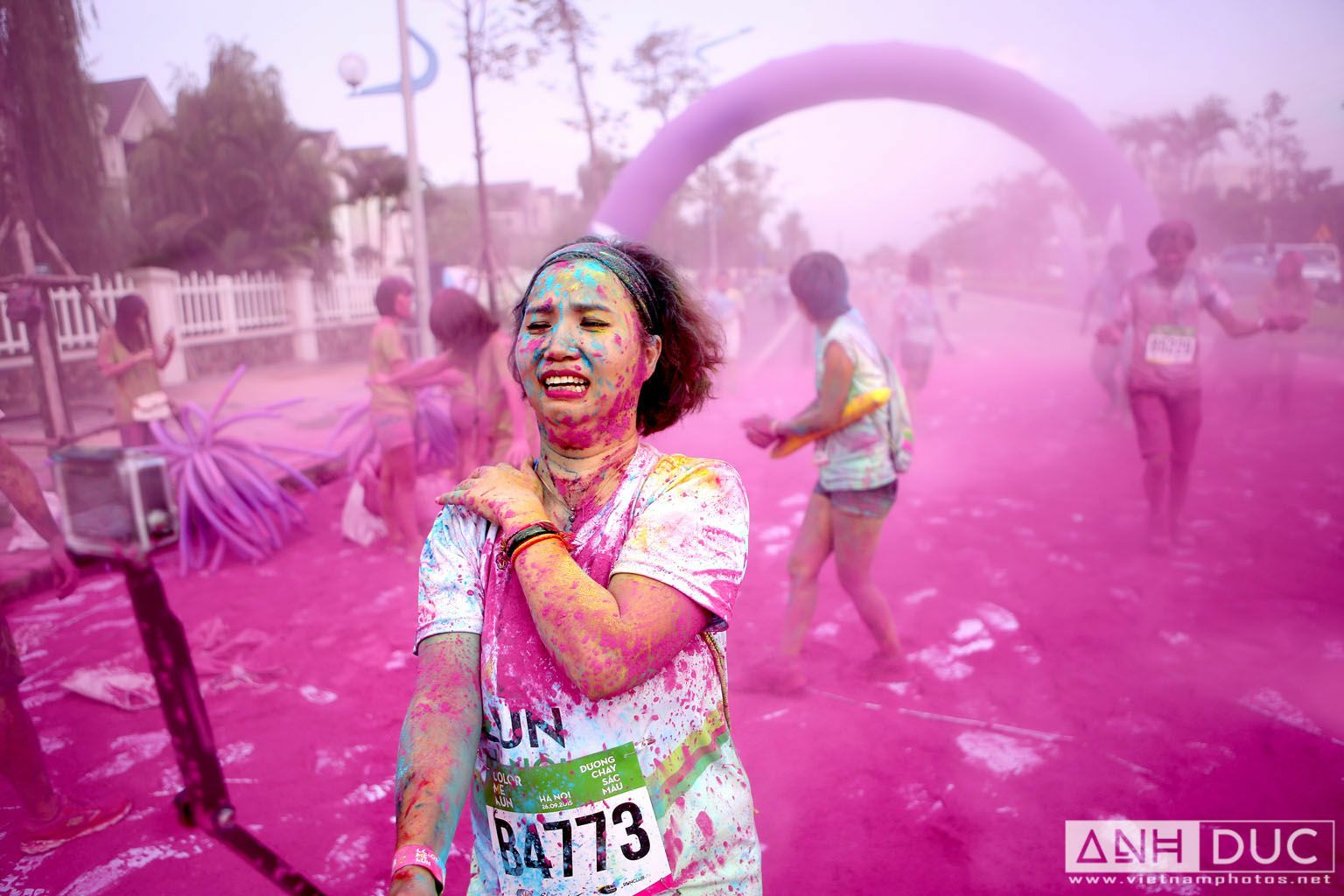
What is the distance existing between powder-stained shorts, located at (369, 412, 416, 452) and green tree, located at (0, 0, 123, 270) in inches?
120

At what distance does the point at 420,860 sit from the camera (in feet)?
4.10

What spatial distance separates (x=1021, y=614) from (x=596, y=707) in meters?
3.99

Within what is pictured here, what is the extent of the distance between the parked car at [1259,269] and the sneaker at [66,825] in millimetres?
21241

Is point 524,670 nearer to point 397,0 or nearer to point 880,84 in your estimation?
point 880,84

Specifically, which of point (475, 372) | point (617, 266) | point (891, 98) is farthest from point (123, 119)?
point (617, 266)

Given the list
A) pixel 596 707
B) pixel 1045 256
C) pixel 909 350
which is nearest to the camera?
pixel 596 707

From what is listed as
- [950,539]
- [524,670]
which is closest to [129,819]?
A: [524,670]

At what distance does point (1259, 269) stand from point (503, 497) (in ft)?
72.9

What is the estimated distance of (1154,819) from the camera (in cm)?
303

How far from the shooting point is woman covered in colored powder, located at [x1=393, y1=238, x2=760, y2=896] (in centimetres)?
135

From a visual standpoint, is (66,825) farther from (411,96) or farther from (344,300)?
(344,300)

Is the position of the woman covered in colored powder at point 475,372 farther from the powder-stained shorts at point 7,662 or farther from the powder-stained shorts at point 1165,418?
the powder-stained shorts at point 1165,418

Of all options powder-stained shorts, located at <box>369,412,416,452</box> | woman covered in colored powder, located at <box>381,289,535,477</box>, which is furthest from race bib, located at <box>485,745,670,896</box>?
powder-stained shorts, located at <box>369,412,416,452</box>

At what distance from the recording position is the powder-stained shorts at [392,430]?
6.01 metres
